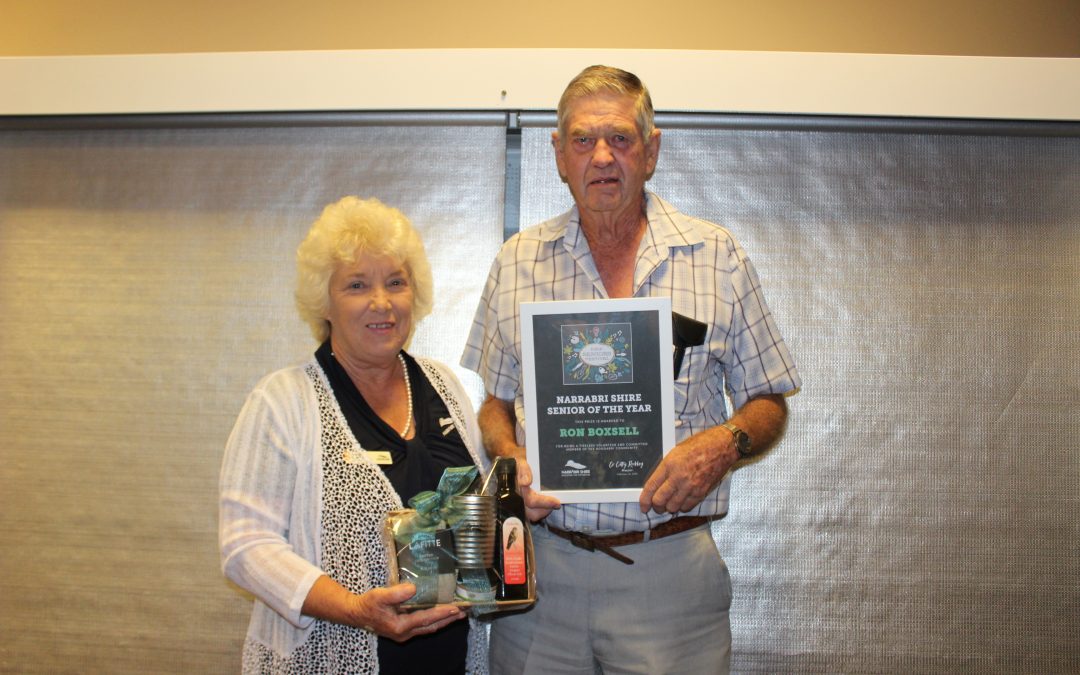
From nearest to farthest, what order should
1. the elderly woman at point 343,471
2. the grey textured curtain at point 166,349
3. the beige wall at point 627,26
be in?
1. the elderly woman at point 343,471
2. the grey textured curtain at point 166,349
3. the beige wall at point 627,26

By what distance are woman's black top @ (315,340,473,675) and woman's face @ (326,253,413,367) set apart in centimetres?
9

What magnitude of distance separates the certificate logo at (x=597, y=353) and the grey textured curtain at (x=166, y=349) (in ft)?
3.14

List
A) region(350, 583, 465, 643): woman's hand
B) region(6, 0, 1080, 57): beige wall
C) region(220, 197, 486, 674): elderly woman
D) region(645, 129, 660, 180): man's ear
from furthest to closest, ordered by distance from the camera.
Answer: region(6, 0, 1080, 57): beige wall < region(645, 129, 660, 180): man's ear < region(220, 197, 486, 674): elderly woman < region(350, 583, 465, 643): woman's hand

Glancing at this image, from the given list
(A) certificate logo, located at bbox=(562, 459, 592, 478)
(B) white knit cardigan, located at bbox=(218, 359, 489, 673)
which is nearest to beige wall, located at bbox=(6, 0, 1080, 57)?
(B) white knit cardigan, located at bbox=(218, 359, 489, 673)

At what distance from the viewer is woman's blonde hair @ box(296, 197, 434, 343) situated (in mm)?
1903

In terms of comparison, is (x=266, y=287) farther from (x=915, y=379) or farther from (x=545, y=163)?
(x=915, y=379)

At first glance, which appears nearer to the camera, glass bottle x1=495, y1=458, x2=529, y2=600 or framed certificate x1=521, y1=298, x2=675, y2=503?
glass bottle x1=495, y1=458, x2=529, y2=600

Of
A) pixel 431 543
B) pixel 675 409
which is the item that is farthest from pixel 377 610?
pixel 675 409

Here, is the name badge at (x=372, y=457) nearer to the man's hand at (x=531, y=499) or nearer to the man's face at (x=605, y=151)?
the man's hand at (x=531, y=499)

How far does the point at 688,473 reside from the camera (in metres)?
1.73

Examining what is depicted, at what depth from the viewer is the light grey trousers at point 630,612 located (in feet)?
5.97

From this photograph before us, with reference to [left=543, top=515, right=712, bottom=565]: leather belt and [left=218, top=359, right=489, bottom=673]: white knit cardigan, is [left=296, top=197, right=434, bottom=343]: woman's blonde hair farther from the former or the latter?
[left=543, top=515, right=712, bottom=565]: leather belt

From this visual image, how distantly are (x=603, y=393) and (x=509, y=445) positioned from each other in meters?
0.28

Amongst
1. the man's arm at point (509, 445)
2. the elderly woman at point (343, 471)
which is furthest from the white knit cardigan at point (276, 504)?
the man's arm at point (509, 445)
